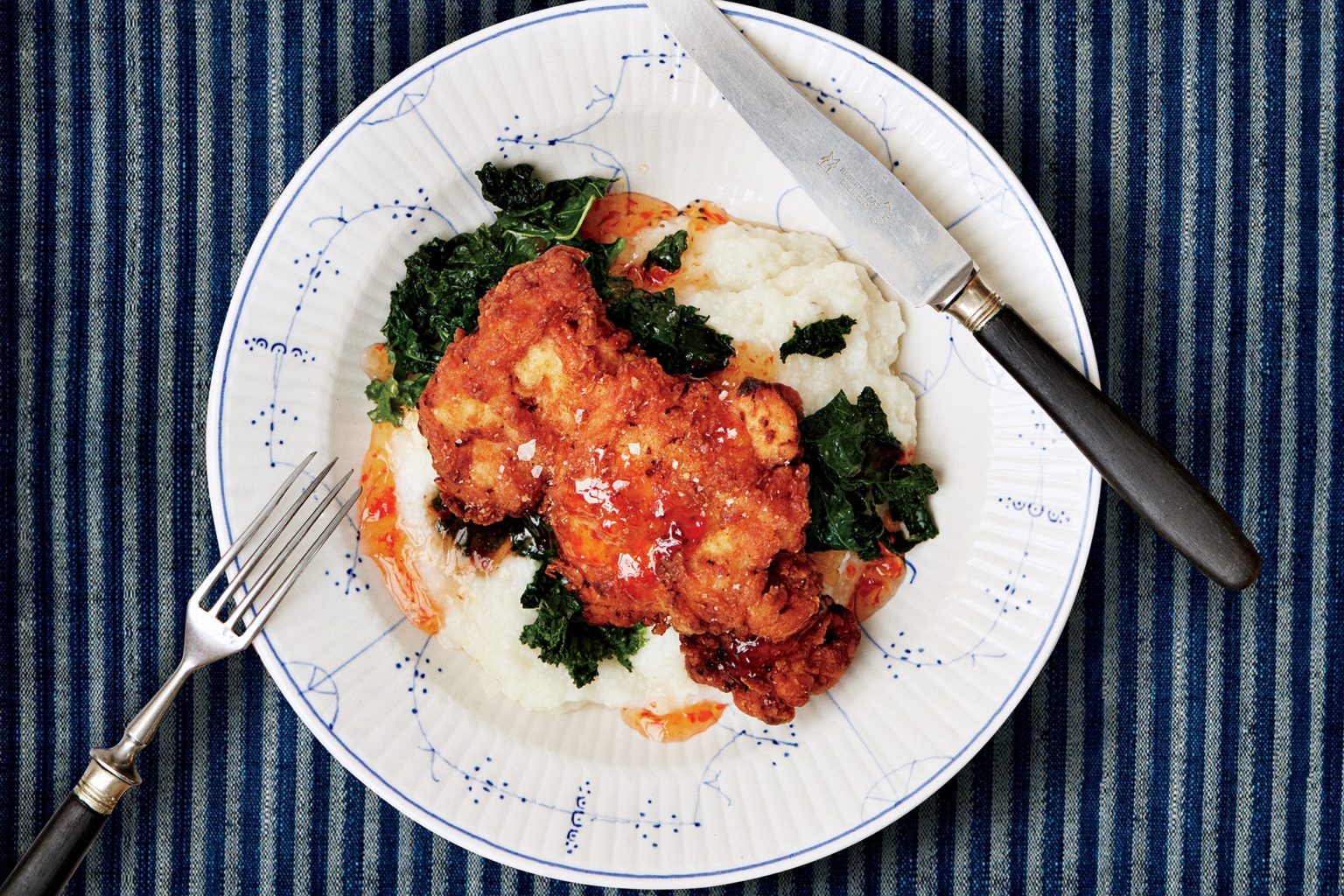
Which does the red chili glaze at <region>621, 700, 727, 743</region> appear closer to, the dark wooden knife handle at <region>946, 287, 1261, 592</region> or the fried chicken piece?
the fried chicken piece

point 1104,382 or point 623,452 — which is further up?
point 1104,382

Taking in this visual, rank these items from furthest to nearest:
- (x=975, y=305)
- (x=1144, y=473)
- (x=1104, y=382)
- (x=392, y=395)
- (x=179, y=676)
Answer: (x=1104, y=382) → (x=392, y=395) → (x=179, y=676) → (x=975, y=305) → (x=1144, y=473)

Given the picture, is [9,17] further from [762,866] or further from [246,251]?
[762,866]

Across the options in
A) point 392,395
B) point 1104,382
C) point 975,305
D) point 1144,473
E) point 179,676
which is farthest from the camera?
point 1104,382

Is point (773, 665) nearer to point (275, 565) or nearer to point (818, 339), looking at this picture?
point (818, 339)

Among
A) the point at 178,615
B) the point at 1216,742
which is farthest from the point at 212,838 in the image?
the point at 1216,742

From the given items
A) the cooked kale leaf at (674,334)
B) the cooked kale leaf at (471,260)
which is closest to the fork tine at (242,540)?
the cooked kale leaf at (471,260)

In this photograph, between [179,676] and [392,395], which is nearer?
[179,676]

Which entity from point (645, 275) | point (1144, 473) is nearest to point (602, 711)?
point (645, 275)
